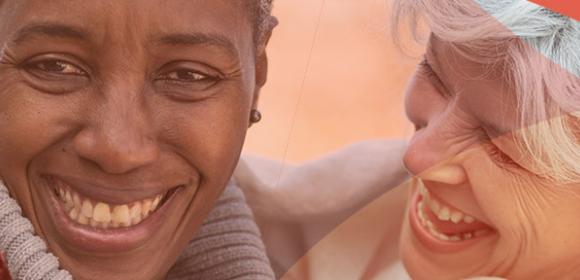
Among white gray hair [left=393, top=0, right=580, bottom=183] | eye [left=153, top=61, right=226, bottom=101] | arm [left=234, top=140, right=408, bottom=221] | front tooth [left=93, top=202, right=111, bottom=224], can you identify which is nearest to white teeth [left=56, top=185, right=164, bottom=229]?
front tooth [left=93, top=202, right=111, bottom=224]

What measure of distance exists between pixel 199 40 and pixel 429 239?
0.49 m

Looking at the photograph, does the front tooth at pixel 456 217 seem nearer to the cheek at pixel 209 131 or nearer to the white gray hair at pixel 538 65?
the white gray hair at pixel 538 65

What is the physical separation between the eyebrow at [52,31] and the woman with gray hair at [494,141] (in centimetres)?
50

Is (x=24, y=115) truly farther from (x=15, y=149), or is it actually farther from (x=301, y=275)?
(x=301, y=275)

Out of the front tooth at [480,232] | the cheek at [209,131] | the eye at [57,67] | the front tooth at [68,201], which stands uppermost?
the eye at [57,67]

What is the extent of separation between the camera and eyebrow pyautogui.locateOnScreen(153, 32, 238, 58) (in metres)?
1.41

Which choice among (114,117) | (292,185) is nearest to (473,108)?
(292,185)

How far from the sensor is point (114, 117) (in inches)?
54.7

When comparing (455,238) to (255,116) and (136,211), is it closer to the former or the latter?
(255,116)

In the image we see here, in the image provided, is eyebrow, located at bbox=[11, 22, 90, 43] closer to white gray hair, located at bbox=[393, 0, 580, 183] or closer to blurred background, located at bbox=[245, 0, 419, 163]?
blurred background, located at bbox=[245, 0, 419, 163]

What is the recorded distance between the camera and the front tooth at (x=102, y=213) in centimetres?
149
